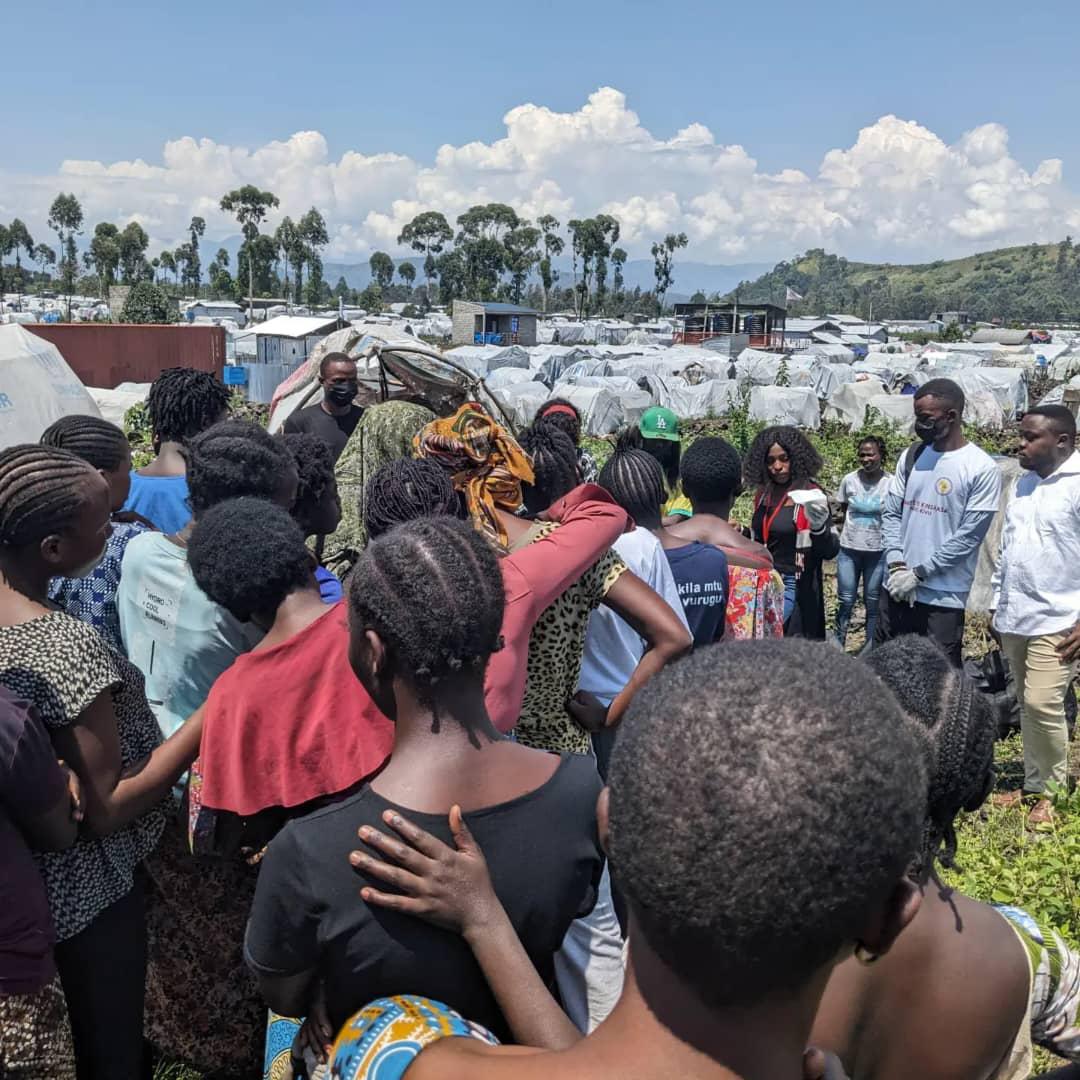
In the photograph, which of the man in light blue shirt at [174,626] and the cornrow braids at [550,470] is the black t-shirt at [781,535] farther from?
the man in light blue shirt at [174,626]

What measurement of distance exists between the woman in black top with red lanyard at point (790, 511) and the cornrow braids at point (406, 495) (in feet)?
12.3

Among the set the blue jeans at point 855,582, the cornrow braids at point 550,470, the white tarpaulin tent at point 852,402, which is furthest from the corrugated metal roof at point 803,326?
the cornrow braids at point 550,470

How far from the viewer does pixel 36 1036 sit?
1.83m

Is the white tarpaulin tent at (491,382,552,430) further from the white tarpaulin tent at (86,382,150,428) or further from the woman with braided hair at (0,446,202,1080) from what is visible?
the woman with braided hair at (0,446,202,1080)

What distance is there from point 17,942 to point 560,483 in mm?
2358

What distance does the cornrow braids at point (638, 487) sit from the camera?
3.58 metres

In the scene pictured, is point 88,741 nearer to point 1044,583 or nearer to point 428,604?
point 428,604

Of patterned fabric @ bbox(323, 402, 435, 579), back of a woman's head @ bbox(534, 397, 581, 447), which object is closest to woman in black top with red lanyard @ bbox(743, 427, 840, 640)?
back of a woman's head @ bbox(534, 397, 581, 447)

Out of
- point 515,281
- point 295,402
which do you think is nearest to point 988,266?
point 515,281

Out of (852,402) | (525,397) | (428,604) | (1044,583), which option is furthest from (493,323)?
(428,604)

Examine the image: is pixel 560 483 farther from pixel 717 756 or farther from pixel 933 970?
pixel 717 756

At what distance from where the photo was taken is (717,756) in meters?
0.96

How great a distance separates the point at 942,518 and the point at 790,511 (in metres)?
0.97

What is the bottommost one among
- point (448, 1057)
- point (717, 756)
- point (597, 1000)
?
point (597, 1000)
